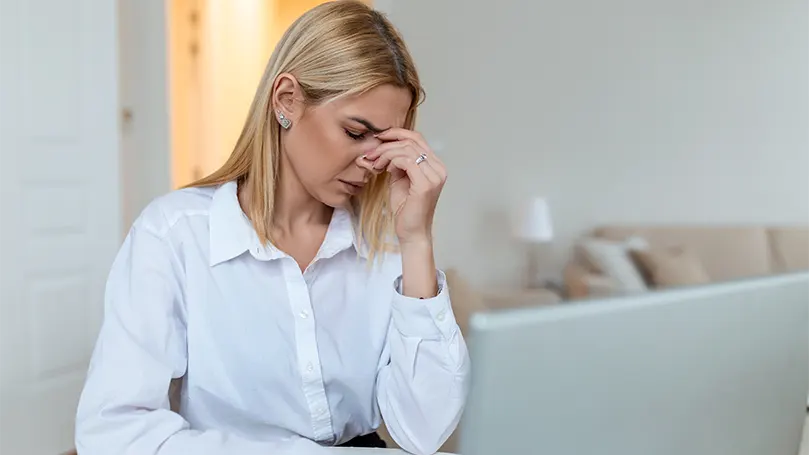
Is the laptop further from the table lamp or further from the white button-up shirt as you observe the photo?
the table lamp

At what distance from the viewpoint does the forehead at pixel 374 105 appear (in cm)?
89

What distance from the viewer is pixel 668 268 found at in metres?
3.11

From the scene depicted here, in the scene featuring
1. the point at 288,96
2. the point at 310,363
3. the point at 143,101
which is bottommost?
the point at 310,363

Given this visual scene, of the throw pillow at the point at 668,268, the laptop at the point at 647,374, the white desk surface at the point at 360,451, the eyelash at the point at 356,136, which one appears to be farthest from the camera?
the throw pillow at the point at 668,268

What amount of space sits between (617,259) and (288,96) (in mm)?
2644

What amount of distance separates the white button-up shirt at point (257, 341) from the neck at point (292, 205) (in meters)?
0.05

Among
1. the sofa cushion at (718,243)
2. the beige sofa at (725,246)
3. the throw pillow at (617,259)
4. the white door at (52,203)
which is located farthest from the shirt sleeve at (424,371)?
the sofa cushion at (718,243)

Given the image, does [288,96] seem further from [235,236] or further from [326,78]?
[235,236]

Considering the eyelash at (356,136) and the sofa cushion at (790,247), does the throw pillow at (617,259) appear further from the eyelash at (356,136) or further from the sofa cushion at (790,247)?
the eyelash at (356,136)

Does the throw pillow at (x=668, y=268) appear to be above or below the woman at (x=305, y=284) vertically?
below

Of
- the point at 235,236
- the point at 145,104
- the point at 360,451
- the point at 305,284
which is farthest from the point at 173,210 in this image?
the point at 145,104

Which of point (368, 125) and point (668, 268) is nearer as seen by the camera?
point (368, 125)

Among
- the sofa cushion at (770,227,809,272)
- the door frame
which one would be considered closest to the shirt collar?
the door frame

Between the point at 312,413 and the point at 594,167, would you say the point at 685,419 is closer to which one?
the point at 312,413
